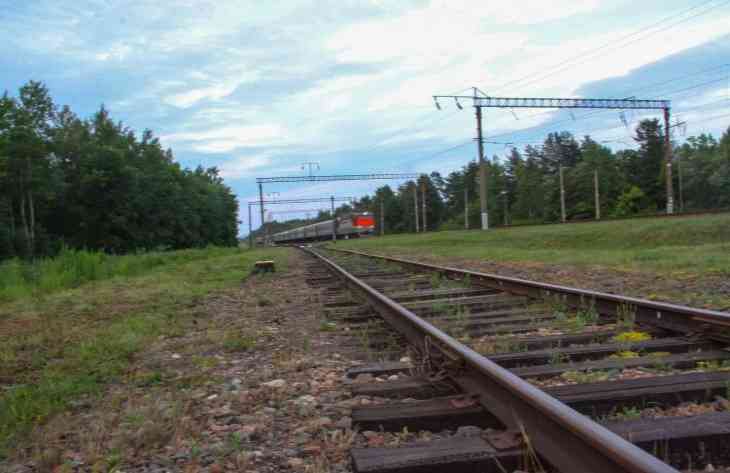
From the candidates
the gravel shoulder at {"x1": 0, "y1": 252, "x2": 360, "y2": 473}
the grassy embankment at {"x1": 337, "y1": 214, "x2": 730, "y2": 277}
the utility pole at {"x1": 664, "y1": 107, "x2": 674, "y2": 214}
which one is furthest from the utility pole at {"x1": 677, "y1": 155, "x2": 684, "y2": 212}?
the gravel shoulder at {"x1": 0, "y1": 252, "x2": 360, "y2": 473}

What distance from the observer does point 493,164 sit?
123250 mm

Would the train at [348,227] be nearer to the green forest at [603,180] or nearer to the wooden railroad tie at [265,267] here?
the green forest at [603,180]

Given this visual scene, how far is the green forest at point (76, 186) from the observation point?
4716 centimetres

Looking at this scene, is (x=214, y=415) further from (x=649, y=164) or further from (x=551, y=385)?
(x=649, y=164)

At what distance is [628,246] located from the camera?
18953 mm

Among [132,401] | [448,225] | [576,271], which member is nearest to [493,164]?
[448,225]

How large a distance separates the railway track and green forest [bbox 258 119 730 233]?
2459 inches

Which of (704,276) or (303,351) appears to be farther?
(704,276)

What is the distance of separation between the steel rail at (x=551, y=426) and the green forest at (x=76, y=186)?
3958 centimetres

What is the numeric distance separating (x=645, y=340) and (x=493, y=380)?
2092 millimetres

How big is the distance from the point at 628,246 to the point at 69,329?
54.8ft

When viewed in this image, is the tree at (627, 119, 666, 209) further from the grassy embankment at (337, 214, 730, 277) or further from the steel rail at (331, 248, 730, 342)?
the steel rail at (331, 248, 730, 342)

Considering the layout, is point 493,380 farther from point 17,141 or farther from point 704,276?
point 17,141

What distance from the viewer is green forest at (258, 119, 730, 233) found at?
270 ft
